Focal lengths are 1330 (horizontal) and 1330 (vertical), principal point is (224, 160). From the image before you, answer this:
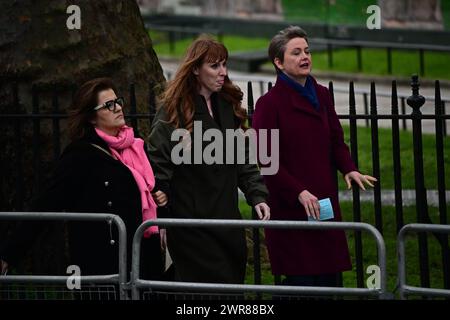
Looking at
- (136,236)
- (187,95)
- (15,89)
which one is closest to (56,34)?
(15,89)

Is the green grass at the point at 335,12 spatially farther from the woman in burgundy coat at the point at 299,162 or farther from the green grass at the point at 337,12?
the woman in burgundy coat at the point at 299,162

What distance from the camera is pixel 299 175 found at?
7430 mm

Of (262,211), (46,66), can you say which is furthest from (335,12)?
(262,211)

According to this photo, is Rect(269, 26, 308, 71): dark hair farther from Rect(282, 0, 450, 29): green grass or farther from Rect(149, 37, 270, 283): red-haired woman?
Rect(282, 0, 450, 29): green grass

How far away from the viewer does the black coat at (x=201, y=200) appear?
724cm

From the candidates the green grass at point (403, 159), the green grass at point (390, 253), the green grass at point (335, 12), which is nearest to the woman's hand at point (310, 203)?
the green grass at point (390, 253)

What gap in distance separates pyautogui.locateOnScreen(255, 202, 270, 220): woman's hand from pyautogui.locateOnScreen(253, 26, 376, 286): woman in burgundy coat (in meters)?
0.16

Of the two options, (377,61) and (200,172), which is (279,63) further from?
(377,61)

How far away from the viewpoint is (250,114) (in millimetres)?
8430

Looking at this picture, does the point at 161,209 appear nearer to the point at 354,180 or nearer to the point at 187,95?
the point at 187,95

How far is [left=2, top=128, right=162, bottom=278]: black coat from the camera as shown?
7141mm

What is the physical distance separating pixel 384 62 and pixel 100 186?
18.6 m

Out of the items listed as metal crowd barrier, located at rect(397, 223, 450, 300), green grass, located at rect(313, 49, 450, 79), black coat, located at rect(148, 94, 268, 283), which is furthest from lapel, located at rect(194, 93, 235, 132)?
green grass, located at rect(313, 49, 450, 79)
